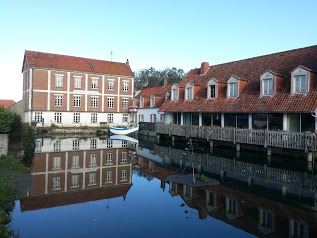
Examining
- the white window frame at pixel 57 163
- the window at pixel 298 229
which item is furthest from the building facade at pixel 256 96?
the white window frame at pixel 57 163

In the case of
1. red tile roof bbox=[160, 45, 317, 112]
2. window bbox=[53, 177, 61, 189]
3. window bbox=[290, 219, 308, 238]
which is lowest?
window bbox=[290, 219, 308, 238]

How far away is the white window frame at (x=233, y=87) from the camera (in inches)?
912

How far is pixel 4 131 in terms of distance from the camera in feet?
56.8

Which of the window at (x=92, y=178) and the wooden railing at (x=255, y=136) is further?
the wooden railing at (x=255, y=136)

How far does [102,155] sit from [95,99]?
23.2 metres

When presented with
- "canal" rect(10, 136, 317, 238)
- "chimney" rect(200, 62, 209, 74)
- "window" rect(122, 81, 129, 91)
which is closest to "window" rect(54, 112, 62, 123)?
"window" rect(122, 81, 129, 91)

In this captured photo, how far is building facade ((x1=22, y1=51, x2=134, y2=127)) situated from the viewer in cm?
3744

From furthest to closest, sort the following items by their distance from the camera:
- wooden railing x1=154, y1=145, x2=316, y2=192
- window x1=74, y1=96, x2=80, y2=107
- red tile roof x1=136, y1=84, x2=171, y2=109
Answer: window x1=74, y1=96, x2=80, y2=107
red tile roof x1=136, y1=84, x2=171, y2=109
wooden railing x1=154, y1=145, x2=316, y2=192

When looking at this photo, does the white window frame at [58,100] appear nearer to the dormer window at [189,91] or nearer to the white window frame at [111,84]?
the white window frame at [111,84]

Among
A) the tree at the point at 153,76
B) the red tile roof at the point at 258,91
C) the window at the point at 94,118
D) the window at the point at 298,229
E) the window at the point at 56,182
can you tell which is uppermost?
the tree at the point at 153,76

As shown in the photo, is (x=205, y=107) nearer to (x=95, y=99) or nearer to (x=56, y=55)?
(x=95, y=99)

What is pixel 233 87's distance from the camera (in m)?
23.6

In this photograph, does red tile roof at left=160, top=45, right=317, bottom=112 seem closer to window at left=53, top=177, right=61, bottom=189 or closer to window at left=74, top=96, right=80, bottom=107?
window at left=53, top=177, right=61, bottom=189

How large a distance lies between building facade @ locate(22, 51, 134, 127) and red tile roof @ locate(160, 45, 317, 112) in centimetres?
1416
